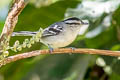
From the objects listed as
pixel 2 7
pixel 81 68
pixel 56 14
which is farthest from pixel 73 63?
pixel 2 7

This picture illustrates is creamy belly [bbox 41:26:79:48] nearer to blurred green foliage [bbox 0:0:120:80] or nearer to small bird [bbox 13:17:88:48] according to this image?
small bird [bbox 13:17:88:48]

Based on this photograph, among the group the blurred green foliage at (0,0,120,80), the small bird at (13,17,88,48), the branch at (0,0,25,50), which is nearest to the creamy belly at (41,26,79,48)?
the small bird at (13,17,88,48)

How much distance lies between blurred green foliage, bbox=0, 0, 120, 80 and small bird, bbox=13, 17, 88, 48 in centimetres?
32

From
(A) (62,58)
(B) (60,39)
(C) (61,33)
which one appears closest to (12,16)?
(B) (60,39)

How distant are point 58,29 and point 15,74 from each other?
100 centimetres

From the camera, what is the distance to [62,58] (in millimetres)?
3619

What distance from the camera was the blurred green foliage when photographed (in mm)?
3369

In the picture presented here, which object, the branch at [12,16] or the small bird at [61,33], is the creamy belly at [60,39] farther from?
the branch at [12,16]

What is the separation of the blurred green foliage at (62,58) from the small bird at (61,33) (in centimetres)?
32

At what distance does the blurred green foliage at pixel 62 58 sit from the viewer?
133 inches

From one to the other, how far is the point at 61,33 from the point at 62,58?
0.79 metres

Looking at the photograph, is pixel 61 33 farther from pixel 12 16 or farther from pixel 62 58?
pixel 12 16

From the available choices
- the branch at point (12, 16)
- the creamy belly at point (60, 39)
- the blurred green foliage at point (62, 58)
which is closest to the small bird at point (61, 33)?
the creamy belly at point (60, 39)

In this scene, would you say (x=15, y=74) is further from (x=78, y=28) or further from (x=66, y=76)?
(x=78, y=28)
